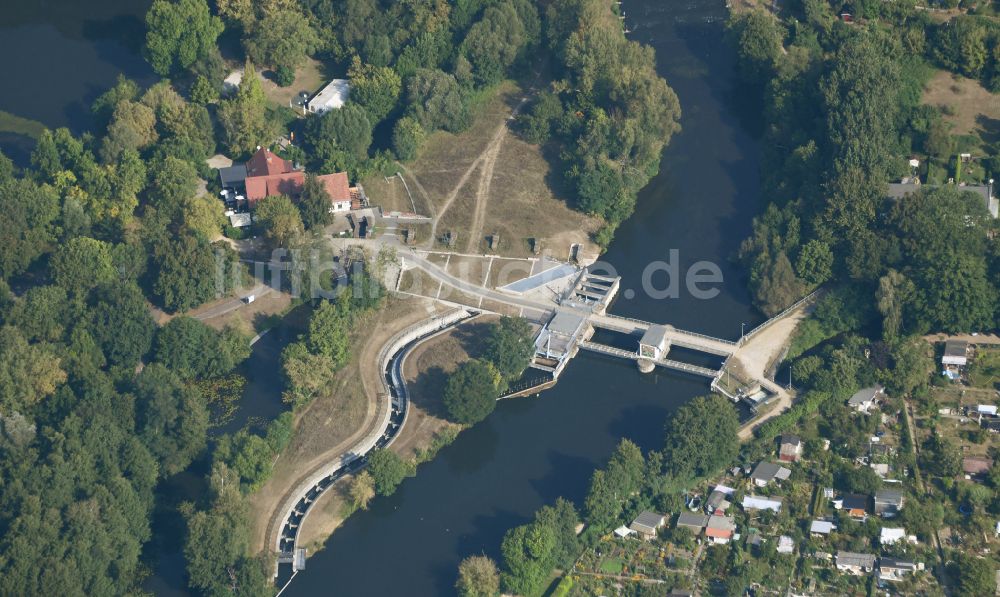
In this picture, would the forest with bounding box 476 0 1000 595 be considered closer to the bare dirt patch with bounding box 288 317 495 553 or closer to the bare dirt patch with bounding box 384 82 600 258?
the bare dirt patch with bounding box 384 82 600 258

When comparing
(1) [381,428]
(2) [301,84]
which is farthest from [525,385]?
(2) [301,84]

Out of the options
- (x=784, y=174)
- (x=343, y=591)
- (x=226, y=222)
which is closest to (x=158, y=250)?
(x=226, y=222)

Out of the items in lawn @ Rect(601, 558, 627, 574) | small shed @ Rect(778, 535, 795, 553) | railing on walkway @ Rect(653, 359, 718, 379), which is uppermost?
railing on walkway @ Rect(653, 359, 718, 379)

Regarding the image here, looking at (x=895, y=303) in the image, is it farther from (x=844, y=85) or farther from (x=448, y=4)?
(x=448, y=4)

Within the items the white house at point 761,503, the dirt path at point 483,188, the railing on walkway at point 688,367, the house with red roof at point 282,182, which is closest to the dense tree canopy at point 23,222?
the house with red roof at point 282,182

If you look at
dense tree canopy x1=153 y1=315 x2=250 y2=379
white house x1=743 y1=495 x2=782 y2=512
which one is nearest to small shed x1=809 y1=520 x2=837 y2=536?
white house x1=743 y1=495 x2=782 y2=512

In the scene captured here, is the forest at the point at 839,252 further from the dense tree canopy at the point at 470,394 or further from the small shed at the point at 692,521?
the dense tree canopy at the point at 470,394
